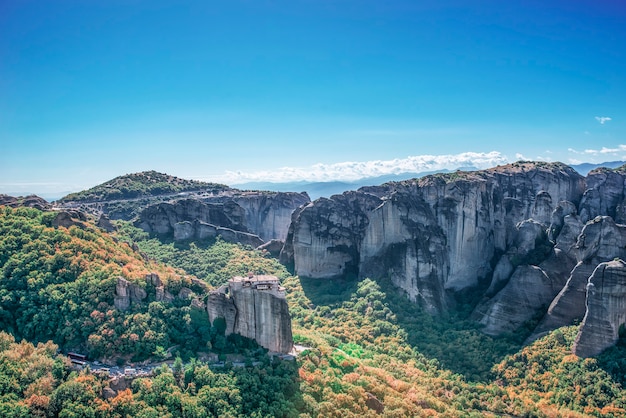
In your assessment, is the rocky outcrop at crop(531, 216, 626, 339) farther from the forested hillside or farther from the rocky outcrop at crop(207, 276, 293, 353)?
the rocky outcrop at crop(207, 276, 293, 353)

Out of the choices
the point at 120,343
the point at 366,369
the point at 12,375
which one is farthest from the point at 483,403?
the point at 12,375

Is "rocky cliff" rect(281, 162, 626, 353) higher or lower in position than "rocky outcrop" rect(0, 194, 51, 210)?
lower

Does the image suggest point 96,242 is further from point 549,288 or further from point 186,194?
point 186,194

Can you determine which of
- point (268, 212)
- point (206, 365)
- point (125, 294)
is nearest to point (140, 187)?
point (268, 212)

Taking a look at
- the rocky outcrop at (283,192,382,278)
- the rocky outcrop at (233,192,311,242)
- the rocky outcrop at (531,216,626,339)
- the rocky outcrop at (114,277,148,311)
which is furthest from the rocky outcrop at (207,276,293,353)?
the rocky outcrop at (233,192,311,242)

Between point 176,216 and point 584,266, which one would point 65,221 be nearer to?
point 176,216
